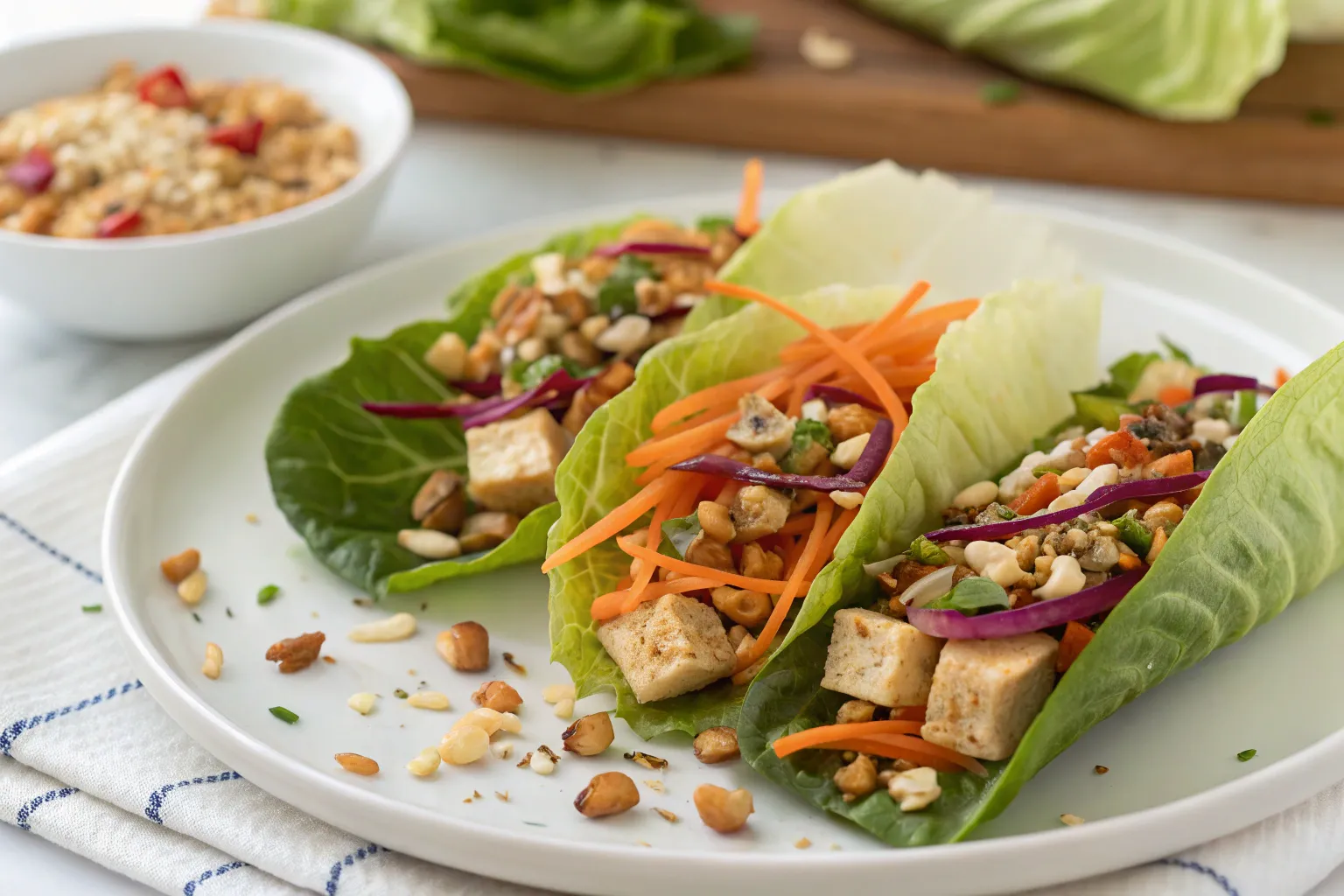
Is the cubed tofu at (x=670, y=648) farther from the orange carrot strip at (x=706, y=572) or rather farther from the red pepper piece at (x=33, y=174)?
the red pepper piece at (x=33, y=174)

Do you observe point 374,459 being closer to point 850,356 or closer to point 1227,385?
point 850,356

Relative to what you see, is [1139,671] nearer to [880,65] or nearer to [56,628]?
[56,628]

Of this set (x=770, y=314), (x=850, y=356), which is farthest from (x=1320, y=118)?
(x=850, y=356)

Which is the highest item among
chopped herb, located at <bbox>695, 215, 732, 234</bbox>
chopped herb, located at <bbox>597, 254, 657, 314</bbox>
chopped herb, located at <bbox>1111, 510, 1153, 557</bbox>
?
chopped herb, located at <bbox>1111, 510, 1153, 557</bbox>

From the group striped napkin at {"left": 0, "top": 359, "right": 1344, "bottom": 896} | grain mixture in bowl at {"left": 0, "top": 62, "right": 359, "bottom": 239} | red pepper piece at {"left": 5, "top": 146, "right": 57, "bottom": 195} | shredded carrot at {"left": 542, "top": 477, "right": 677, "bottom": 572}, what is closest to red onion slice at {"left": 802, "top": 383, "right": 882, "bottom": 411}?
shredded carrot at {"left": 542, "top": 477, "right": 677, "bottom": 572}

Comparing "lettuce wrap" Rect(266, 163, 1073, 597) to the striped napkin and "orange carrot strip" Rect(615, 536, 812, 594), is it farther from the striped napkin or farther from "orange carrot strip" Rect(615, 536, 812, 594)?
the striped napkin

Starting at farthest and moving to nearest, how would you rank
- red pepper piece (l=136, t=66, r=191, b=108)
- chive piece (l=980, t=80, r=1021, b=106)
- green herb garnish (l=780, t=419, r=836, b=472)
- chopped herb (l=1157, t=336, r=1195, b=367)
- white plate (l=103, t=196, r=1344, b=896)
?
chive piece (l=980, t=80, r=1021, b=106), red pepper piece (l=136, t=66, r=191, b=108), chopped herb (l=1157, t=336, r=1195, b=367), green herb garnish (l=780, t=419, r=836, b=472), white plate (l=103, t=196, r=1344, b=896)

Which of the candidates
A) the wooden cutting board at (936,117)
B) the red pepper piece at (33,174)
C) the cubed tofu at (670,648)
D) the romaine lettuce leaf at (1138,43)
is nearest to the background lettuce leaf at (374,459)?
the cubed tofu at (670,648)
